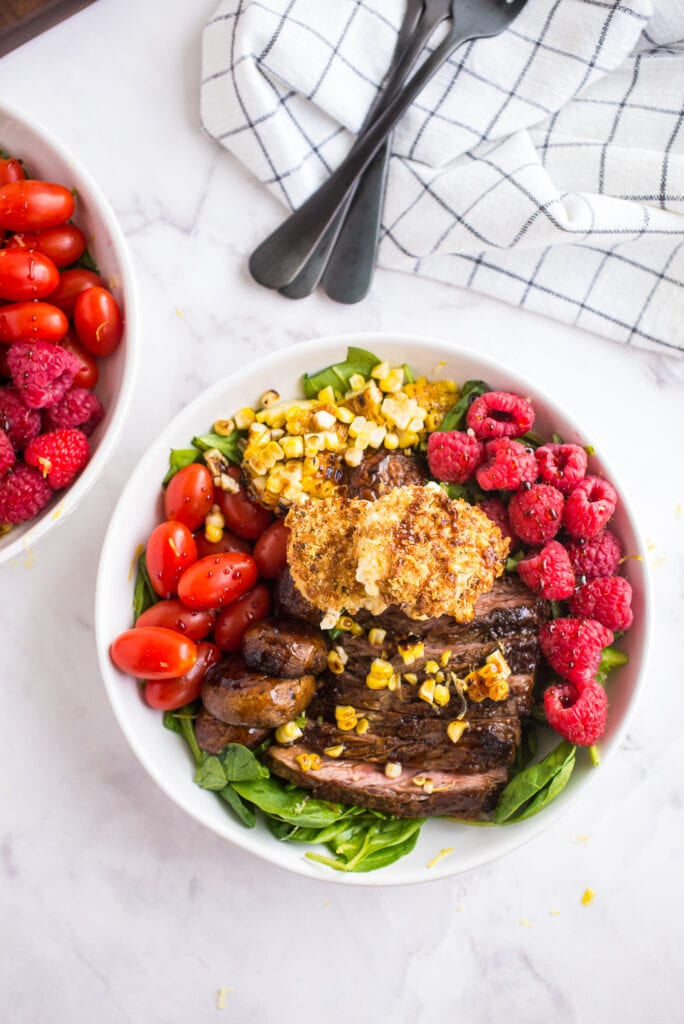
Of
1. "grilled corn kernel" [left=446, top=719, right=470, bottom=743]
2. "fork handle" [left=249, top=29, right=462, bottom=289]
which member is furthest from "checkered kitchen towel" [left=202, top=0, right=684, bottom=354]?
"grilled corn kernel" [left=446, top=719, right=470, bottom=743]

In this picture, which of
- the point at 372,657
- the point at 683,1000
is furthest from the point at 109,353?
the point at 683,1000

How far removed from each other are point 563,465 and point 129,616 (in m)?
1.24

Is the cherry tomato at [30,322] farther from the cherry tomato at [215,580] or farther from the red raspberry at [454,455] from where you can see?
the red raspberry at [454,455]

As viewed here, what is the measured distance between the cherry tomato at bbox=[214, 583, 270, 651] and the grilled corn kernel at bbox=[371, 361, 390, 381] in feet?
2.21

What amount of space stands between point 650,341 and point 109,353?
1.59m

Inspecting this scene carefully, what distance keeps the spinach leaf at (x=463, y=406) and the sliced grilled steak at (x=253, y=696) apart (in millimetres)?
793

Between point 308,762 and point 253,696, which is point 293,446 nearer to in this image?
point 253,696

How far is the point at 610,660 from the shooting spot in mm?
2199

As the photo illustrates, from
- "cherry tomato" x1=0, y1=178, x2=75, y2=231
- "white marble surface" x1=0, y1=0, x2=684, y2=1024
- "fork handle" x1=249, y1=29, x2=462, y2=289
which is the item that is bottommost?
"white marble surface" x1=0, y1=0, x2=684, y2=1024

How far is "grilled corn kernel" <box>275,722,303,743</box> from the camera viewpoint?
7.24 feet

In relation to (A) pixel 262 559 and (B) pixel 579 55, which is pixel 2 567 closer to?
(A) pixel 262 559

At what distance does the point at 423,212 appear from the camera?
2.43 meters

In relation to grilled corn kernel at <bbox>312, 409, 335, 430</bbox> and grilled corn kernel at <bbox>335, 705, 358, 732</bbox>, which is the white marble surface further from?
grilled corn kernel at <bbox>335, 705, 358, 732</bbox>

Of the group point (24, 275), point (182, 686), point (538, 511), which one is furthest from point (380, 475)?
point (24, 275)
